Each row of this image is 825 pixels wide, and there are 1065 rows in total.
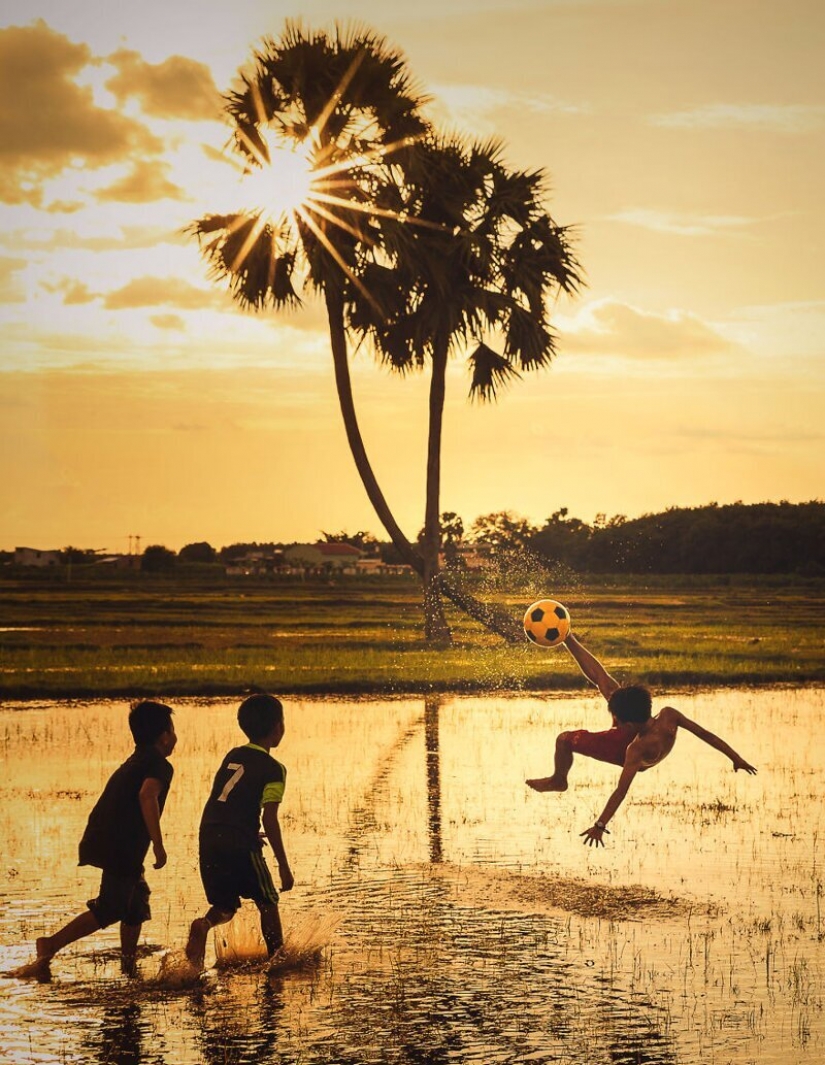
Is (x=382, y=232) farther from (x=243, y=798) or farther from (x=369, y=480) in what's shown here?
(x=243, y=798)

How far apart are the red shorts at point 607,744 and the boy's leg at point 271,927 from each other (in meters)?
2.45

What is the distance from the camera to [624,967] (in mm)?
8891

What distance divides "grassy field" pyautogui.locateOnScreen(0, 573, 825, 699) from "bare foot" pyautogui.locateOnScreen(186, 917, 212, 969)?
18011mm

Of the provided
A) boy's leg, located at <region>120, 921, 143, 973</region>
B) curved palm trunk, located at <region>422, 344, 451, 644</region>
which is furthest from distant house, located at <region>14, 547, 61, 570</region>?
boy's leg, located at <region>120, 921, 143, 973</region>

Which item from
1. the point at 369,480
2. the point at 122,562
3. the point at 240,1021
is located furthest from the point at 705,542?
the point at 240,1021

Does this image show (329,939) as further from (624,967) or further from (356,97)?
(356,97)

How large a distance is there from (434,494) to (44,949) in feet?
93.6

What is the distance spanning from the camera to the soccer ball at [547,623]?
1205 centimetres

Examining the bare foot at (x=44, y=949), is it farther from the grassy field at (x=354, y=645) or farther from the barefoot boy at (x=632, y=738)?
the grassy field at (x=354, y=645)

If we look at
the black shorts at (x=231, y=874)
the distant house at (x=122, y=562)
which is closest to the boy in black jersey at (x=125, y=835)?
the black shorts at (x=231, y=874)

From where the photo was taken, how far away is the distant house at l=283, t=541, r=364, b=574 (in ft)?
581

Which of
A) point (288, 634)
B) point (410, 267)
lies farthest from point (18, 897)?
point (288, 634)

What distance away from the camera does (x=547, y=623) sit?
12.2 metres

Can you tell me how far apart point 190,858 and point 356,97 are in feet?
84.5
